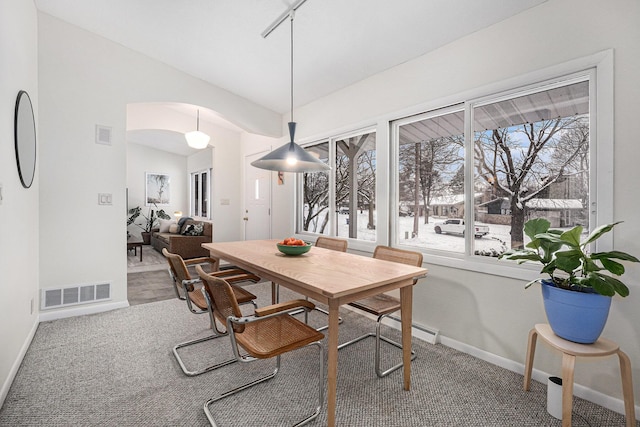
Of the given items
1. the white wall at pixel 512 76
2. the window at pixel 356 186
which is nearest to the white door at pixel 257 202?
the window at pixel 356 186

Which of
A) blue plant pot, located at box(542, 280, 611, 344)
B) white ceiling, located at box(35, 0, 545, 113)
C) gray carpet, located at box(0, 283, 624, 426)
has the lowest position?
gray carpet, located at box(0, 283, 624, 426)

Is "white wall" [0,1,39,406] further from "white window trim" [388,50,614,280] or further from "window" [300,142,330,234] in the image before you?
"white window trim" [388,50,614,280]

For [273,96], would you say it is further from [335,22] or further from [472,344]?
[472,344]

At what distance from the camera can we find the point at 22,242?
7.68 feet

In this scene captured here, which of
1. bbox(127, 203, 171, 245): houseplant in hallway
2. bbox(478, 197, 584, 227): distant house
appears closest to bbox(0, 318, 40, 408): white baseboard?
bbox(478, 197, 584, 227): distant house

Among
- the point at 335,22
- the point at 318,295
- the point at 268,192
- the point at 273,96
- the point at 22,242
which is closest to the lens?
the point at 318,295

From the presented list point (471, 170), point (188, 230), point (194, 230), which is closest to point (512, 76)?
point (471, 170)

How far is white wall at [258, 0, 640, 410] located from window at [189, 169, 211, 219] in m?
5.60

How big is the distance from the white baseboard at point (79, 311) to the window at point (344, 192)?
2.48 m

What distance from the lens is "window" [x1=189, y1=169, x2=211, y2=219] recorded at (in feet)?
25.5

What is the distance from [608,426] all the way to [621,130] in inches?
65.1

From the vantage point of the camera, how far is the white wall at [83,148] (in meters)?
3.03

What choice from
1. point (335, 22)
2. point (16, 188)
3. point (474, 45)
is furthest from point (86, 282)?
point (474, 45)

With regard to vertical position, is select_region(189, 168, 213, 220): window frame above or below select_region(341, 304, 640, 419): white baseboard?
above
